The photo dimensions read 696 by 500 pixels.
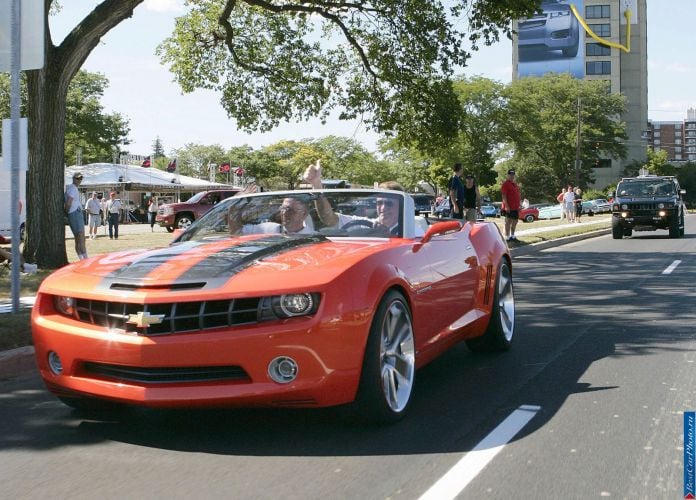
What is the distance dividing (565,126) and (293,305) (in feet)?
266

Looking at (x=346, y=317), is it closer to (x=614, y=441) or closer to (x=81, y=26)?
(x=614, y=441)

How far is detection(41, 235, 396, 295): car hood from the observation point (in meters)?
3.88

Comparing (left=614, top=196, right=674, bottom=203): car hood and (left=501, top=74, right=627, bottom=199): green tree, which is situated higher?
(left=501, top=74, right=627, bottom=199): green tree

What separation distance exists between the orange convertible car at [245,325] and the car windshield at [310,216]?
29cm

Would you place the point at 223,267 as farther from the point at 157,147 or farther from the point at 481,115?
the point at 157,147

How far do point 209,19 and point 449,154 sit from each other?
47.7m

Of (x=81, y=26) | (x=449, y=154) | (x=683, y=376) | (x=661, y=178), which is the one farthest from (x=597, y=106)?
(x=683, y=376)

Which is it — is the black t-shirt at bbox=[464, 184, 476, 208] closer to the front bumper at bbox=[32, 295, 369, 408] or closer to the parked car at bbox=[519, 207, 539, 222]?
the front bumper at bbox=[32, 295, 369, 408]

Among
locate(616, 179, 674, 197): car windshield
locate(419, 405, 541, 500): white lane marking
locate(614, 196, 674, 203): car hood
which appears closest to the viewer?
locate(419, 405, 541, 500): white lane marking

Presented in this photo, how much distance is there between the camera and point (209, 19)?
21406 mm

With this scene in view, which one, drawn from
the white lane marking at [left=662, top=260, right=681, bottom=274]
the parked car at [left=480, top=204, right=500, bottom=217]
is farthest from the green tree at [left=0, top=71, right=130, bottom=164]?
the white lane marking at [left=662, top=260, right=681, bottom=274]

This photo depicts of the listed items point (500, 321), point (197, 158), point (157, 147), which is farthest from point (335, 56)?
point (157, 147)

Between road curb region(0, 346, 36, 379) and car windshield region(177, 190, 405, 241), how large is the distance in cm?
166

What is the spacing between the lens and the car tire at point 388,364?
4.03 meters
